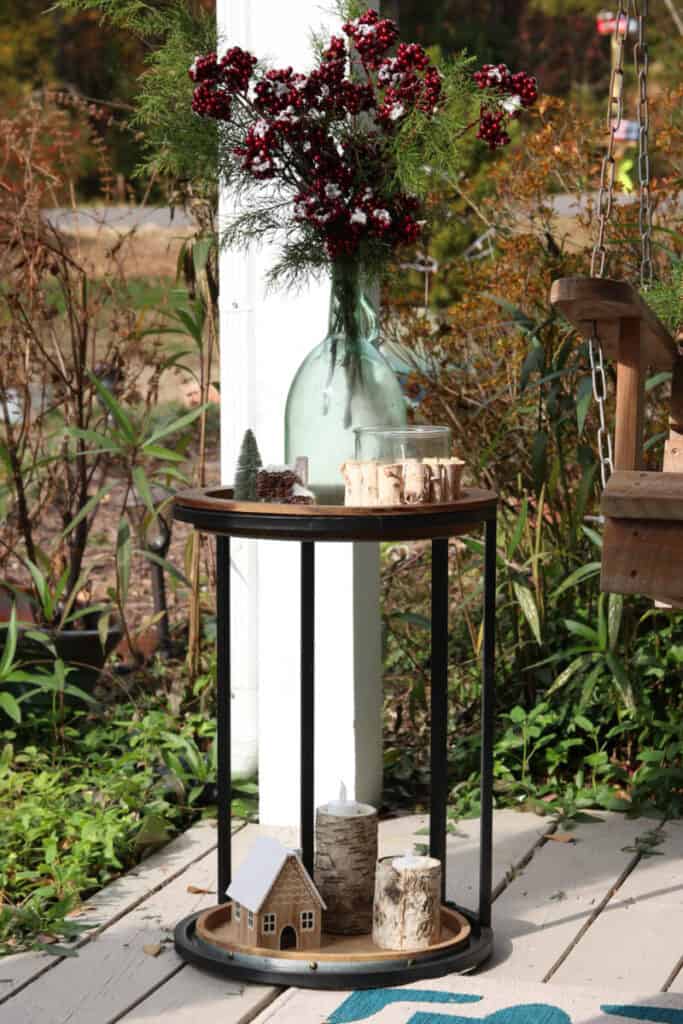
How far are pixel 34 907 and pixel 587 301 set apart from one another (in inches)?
55.2

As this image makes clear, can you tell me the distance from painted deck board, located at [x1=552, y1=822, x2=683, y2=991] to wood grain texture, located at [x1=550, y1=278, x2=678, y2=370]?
3.06ft

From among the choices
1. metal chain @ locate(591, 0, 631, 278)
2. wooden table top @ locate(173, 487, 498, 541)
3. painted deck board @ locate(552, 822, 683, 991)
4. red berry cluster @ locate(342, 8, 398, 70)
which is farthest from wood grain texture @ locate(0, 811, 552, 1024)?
red berry cluster @ locate(342, 8, 398, 70)

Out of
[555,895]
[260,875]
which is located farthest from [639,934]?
[260,875]

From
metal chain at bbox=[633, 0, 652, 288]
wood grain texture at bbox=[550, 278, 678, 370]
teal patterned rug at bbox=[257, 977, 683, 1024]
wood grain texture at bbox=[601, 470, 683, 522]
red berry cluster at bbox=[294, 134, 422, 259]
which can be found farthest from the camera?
metal chain at bbox=[633, 0, 652, 288]

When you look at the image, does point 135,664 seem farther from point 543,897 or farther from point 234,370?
point 543,897

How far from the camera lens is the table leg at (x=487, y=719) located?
2496 millimetres

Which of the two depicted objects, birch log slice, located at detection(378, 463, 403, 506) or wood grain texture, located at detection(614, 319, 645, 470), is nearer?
birch log slice, located at detection(378, 463, 403, 506)

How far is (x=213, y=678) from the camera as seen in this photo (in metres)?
3.59

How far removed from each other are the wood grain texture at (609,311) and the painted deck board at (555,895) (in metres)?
0.94

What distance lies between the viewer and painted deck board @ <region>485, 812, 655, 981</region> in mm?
2523

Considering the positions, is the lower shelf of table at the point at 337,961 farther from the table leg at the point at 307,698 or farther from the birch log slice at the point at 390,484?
the birch log slice at the point at 390,484

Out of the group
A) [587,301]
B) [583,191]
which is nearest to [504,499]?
[583,191]

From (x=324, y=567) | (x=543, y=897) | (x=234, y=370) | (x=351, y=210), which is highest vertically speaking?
(x=351, y=210)

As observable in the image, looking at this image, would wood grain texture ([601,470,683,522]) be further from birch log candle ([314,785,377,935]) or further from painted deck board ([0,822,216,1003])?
painted deck board ([0,822,216,1003])
